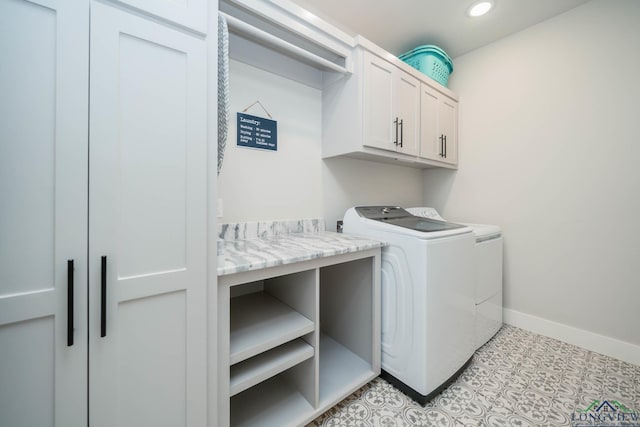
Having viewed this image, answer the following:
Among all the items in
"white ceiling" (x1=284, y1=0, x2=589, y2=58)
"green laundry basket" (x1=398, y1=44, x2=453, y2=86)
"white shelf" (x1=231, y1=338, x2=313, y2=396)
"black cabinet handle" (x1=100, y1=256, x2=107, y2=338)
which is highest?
"white ceiling" (x1=284, y1=0, x2=589, y2=58)

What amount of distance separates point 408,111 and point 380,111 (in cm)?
35

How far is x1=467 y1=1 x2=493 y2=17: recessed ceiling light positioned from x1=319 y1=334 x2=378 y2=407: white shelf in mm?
2658

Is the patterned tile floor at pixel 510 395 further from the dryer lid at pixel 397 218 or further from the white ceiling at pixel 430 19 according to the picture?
the white ceiling at pixel 430 19

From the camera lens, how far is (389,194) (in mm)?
2566

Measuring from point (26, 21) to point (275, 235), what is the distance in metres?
1.38

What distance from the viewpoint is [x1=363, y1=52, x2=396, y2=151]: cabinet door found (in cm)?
174

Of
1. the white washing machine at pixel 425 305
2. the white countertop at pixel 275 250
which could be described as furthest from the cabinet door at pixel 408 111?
the white countertop at pixel 275 250

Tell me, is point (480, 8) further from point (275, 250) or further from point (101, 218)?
point (101, 218)

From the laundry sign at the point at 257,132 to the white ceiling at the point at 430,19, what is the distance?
3.22 ft

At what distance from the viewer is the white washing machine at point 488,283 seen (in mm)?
1853

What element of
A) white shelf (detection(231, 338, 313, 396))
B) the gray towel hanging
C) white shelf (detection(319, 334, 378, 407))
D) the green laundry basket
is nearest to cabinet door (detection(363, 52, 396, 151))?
the green laundry basket

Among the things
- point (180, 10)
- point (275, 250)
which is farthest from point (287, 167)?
point (180, 10)

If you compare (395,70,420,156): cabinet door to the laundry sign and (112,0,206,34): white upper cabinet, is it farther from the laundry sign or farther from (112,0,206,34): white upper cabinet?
(112,0,206,34): white upper cabinet

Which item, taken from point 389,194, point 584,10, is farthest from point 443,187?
point 584,10
